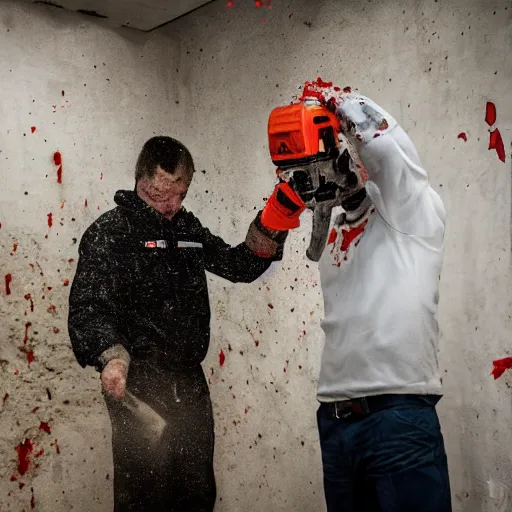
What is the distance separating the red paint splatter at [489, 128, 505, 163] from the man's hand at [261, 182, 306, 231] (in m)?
0.47

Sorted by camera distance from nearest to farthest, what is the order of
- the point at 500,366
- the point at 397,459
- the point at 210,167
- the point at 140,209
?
the point at 397,459 → the point at 500,366 → the point at 140,209 → the point at 210,167

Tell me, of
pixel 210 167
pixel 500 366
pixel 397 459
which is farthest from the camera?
pixel 210 167

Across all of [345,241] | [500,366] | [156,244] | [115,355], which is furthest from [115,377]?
[500,366]

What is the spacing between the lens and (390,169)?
142 cm

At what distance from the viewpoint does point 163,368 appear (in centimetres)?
203

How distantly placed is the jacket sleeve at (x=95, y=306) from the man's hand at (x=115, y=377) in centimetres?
2

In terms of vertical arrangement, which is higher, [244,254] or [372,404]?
[244,254]

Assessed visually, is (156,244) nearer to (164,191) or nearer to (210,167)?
(164,191)

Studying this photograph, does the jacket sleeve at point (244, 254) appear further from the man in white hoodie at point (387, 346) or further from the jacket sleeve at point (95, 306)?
the man in white hoodie at point (387, 346)

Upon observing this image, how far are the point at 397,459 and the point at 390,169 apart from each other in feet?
2.02

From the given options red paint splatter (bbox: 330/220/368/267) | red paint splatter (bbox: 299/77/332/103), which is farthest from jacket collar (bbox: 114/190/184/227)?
red paint splatter (bbox: 330/220/368/267)

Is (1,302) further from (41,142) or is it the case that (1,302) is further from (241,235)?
(241,235)

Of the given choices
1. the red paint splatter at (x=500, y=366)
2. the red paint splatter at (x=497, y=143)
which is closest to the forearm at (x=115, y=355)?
the red paint splatter at (x=500, y=366)

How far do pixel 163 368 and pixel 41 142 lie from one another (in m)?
0.81
